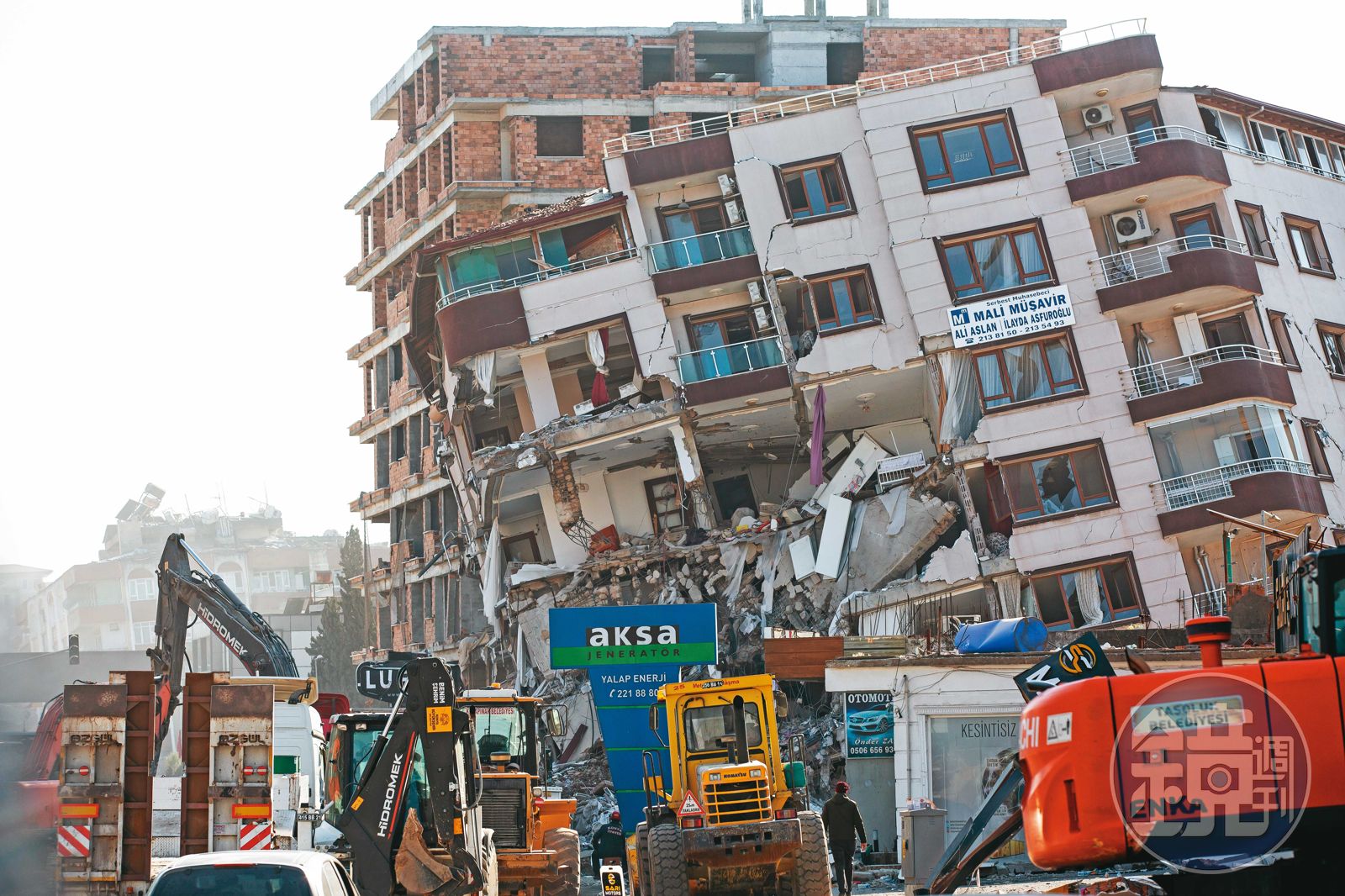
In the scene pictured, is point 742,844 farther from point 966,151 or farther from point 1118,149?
point 1118,149

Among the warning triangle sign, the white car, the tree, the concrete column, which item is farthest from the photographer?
the tree

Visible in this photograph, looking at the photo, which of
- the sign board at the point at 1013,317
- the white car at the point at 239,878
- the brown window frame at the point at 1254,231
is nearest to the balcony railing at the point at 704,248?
the sign board at the point at 1013,317

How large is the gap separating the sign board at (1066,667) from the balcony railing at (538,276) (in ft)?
97.1

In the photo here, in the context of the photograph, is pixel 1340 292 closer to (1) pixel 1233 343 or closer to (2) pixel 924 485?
(1) pixel 1233 343

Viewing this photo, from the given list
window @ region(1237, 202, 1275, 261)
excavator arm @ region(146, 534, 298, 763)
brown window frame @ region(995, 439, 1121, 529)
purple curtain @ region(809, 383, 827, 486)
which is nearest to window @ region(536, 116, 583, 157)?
purple curtain @ region(809, 383, 827, 486)

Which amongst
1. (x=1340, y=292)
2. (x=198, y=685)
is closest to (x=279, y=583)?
(x=1340, y=292)

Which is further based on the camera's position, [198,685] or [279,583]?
[279,583]

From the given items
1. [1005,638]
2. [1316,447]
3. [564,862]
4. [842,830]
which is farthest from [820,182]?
[564,862]

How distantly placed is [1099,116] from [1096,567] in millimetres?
13022

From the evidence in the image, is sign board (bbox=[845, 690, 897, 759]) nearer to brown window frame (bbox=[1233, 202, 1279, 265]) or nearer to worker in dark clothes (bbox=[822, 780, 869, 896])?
worker in dark clothes (bbox=[822, 780, 869, 896])

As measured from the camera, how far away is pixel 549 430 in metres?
45.2

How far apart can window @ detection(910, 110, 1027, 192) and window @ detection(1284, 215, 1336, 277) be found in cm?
835

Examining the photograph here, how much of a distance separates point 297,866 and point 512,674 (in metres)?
36.8

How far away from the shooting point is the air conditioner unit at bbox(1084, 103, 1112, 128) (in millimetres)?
45469
